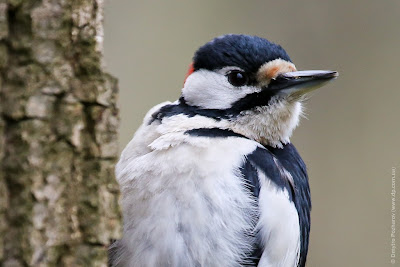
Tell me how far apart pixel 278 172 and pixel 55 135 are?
1.17m

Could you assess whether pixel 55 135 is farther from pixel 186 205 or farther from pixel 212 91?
pixel 212 91

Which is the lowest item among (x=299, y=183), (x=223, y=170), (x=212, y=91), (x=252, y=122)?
(x=299, y=183)

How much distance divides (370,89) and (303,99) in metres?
3.15

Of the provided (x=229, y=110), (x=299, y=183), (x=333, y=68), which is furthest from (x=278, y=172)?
(x=333, y=68)

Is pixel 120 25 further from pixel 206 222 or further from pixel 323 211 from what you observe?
pixel 206 222

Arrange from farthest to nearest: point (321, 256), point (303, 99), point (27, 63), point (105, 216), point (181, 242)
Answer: point (321, 256) < point (303, 99) < point (181, 242) < point (105, 216) < point (27, 63)

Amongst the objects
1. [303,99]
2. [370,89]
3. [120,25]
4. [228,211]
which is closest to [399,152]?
[370,89]

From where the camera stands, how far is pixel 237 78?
3.11 metres

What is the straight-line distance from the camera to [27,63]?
2008mm

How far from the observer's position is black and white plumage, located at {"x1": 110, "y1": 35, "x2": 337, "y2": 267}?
8.59 ft

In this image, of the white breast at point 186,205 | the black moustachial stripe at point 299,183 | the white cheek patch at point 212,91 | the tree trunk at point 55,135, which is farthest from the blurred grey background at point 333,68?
the tree trunk at point 55,135

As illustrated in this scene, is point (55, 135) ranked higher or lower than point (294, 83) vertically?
lower

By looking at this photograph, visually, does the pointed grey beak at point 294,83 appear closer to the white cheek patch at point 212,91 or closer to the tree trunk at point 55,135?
the white cheek patch at point 212,91

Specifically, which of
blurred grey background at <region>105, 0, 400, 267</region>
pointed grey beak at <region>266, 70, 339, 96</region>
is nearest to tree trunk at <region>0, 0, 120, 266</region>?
pointed grey beak at <region>266, 70, 339, 96</region>
